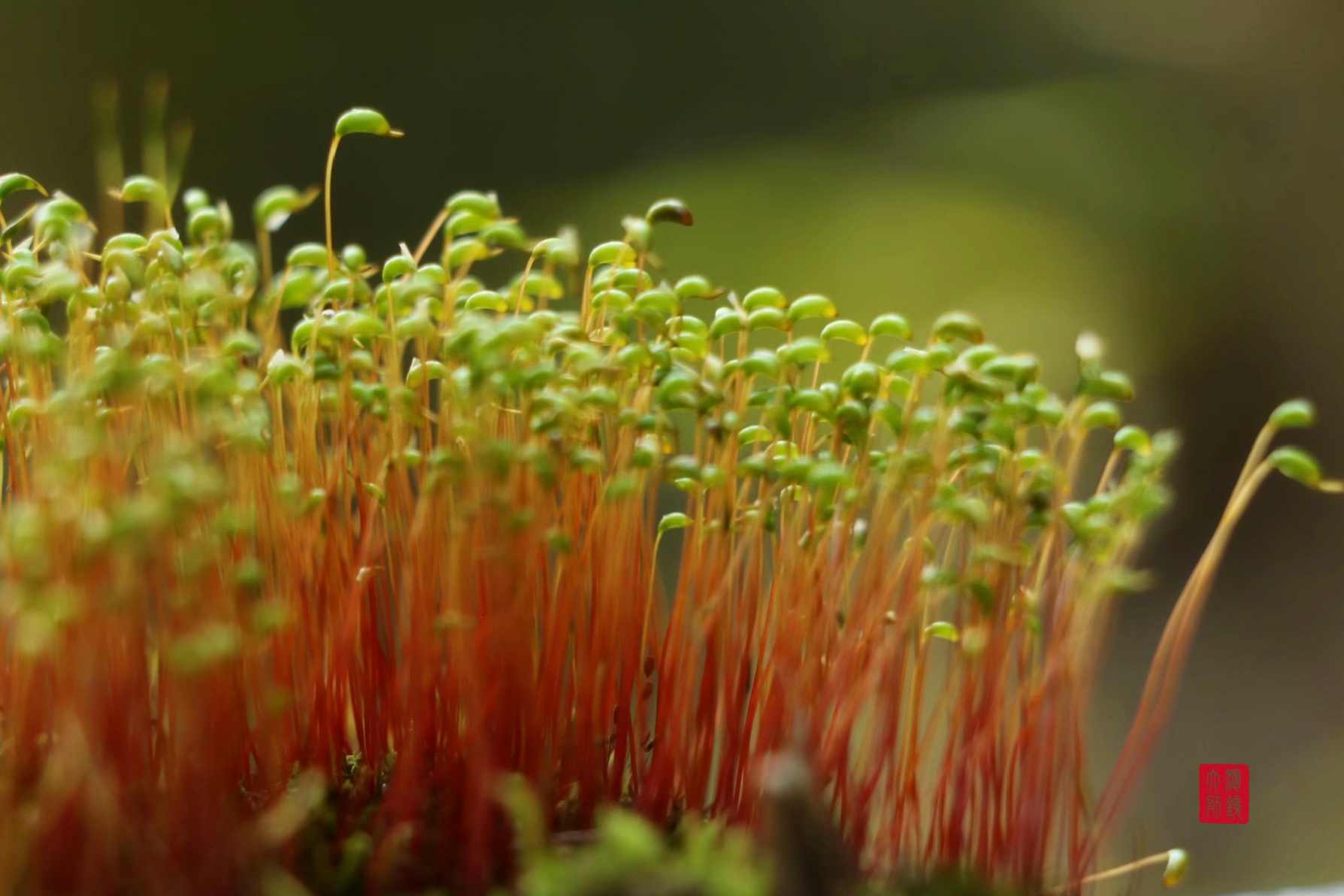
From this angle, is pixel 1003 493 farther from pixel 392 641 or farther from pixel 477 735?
pixel 392 641

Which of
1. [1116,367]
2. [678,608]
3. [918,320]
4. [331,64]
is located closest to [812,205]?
[918,320]

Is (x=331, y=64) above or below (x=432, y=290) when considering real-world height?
above

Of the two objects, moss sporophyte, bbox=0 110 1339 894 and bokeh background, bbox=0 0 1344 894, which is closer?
moss sporophyte, bbox=0 110 1339 894

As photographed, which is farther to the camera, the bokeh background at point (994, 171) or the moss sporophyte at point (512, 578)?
the bokeh background at point (994, 171)

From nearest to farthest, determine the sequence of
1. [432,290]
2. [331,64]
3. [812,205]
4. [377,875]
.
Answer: [377,875], [432,290], [331,64], [812,205]

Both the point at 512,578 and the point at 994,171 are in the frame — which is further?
the point at 994,171
